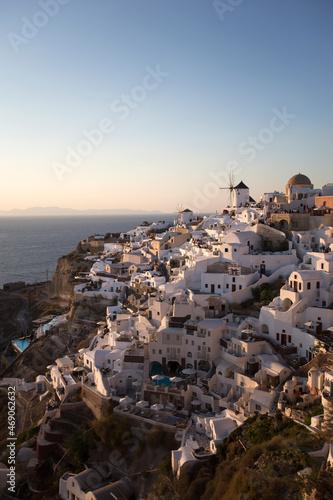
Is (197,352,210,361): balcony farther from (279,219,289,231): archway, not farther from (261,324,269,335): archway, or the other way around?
(279,219,289,231): archway

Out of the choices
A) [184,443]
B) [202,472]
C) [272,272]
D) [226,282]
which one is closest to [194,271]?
[226,282]

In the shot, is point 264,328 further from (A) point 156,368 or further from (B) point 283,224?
(B) point 283,224

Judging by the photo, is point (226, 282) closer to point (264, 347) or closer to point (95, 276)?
point (264, 347)

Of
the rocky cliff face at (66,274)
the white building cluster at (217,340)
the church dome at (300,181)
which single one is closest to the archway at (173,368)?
the white building cluster at (217,340)

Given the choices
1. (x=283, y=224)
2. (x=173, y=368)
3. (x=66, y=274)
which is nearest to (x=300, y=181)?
(x=283, y=224)

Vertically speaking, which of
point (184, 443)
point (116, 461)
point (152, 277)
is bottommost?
point (116, 461)
